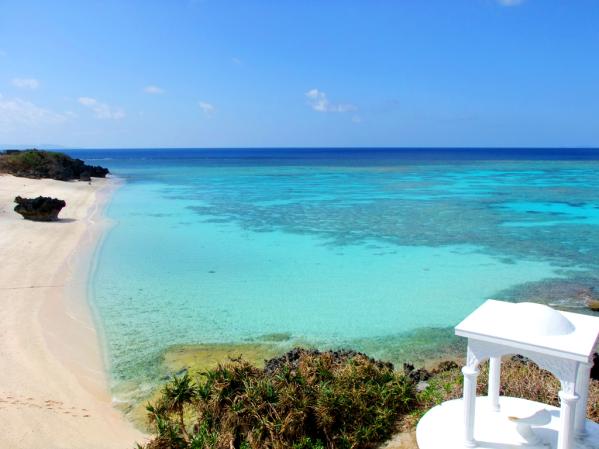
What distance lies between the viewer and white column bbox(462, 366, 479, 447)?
583 centimetres

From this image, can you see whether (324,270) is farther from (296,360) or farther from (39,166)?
(39,166)

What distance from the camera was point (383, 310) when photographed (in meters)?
14.1

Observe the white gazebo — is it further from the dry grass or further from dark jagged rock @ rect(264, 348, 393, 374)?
dark jagged rock @ rect(264, 348, 393, 374)

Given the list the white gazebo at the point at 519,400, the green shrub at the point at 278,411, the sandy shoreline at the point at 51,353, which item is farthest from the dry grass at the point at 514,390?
the sandy shoreline at the point at 51,353

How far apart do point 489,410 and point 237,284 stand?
35.0 feet

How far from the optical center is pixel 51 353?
35.2 ft

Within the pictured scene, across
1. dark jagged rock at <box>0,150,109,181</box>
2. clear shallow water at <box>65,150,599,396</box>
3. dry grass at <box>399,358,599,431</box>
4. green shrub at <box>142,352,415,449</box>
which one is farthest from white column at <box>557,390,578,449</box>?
dark jagged rock at <box>0,150,109,181</box>

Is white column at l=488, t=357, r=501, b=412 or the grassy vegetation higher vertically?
white column at l=488, t=357, r=501, b=412

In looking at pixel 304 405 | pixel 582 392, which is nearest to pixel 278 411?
pixel 304 405

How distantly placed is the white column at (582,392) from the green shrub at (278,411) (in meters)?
2.37

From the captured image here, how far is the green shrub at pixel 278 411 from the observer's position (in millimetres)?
6719

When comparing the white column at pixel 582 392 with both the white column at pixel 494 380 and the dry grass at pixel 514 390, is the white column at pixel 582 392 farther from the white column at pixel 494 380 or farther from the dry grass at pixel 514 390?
the dry grass at pixel 514 390

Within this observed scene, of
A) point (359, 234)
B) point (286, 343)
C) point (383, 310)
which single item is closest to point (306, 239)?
point (359, 234)

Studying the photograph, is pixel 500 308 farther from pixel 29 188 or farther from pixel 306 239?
pixel 29 188
